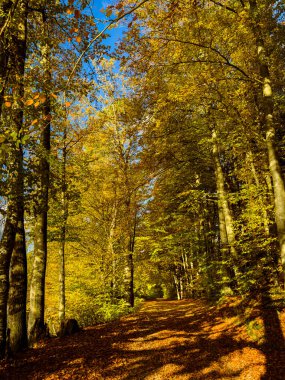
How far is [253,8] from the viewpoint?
7.22 meters

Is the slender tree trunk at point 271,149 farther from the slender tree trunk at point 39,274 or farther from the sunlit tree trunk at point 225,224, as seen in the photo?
the slender tree trunk at point 39,274

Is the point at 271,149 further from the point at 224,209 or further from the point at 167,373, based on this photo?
the point at 224,209

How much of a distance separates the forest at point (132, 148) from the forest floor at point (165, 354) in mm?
1274

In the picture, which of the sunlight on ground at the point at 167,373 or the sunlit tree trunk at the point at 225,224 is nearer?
the sunlight on ground at the point at 167,373

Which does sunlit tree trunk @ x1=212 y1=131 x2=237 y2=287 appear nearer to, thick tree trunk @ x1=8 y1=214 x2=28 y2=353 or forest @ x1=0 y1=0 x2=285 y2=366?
forest @ x1=0 y1=0 x2=285 y2=366

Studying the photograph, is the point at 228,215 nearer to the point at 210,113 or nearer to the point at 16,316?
the point at 210,113

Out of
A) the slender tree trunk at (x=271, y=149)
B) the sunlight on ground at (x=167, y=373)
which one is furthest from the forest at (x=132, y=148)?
the sunlight on ground at (x=167, y=373)

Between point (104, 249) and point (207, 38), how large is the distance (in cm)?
1164

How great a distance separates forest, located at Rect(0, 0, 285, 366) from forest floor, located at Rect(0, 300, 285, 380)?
1274mm

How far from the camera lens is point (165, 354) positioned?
7281mm

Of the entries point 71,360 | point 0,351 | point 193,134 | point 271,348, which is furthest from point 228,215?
point 0,351

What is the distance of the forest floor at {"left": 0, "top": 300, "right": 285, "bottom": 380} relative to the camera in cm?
604

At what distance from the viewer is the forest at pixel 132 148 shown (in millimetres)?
6910

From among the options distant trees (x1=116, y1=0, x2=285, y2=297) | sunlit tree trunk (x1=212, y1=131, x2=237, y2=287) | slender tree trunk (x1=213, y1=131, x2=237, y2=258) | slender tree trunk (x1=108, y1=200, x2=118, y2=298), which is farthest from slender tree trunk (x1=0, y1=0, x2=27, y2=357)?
slender tree trunk (x1=213, y1=131, x2=237, y2=258)
